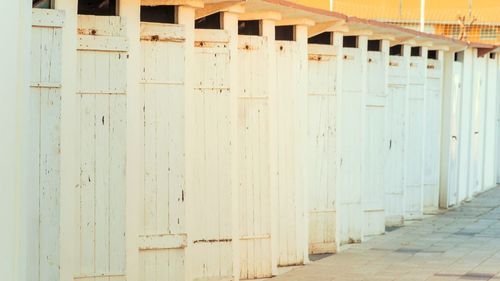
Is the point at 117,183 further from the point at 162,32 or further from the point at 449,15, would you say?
the point at 449,15

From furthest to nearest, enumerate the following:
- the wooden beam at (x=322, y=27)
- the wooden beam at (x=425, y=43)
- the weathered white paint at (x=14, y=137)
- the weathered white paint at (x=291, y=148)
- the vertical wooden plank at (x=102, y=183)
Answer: the wooden beam at (x=425, y=43) → the wooden beam at (x=322, y=27) → the weathered white paint at (x=291, y=148) → the vertical wooden plank at (x=102, y=183) → the weathered white paint at (x=14, y=137)

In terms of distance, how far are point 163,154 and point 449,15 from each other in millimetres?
21581

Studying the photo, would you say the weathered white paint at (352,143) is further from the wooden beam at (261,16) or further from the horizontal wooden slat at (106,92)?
the horizontal wooden slat at (106,92)

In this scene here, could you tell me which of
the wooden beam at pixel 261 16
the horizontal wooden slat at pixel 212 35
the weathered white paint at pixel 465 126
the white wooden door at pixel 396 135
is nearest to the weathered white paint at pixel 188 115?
the horizontal wooden slat at pixel 212 35

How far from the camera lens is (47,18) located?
1073 centimetres

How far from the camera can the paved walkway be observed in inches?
546

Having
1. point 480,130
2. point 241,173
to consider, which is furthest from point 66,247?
point 480,130

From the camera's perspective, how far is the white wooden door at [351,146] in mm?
17156

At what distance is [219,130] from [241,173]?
858mm

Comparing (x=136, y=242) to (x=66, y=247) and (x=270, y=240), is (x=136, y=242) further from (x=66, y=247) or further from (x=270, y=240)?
(x=270, y=240)

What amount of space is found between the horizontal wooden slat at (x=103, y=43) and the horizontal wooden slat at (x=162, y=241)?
5.99 ft

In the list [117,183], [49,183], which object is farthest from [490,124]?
[49,183]

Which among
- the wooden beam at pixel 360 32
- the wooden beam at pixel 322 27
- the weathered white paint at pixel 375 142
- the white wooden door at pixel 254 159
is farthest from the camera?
the weathered white paint at pixel 375 142

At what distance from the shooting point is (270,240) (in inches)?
546
